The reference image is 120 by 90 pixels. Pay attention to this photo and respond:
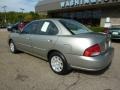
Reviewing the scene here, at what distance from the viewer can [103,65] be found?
4.36m

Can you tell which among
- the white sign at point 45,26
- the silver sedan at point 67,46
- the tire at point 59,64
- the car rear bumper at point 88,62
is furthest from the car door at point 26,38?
the car rear bumper at point 88,62

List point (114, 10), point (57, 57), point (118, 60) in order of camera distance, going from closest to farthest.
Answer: point (57, 57) < point (118, 60) < point (114, 10)

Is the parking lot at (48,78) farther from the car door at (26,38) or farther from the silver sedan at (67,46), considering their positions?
the car door at (26,38)

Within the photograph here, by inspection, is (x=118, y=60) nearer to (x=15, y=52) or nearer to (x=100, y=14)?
(x=15, y=52)

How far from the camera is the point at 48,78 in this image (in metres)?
4.58

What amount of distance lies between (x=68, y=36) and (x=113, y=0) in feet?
52.1

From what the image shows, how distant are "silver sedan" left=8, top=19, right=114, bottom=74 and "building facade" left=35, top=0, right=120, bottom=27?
15.0 meters

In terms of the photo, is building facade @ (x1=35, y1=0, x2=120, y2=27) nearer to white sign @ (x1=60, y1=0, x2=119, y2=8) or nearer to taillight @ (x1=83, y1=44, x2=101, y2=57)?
white sign @ (x1=60, y1=0, x2=119, y2=8)

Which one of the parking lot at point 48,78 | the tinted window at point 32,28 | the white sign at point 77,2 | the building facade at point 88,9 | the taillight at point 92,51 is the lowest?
the parking lot at point 48,78

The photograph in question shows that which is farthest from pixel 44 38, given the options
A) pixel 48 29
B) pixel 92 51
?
pixel 92 51

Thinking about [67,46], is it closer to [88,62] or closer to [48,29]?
[88,62]

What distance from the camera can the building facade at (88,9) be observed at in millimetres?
20422

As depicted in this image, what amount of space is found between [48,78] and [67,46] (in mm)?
1013

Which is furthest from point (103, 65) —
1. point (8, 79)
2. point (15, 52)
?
point (15, 52)
